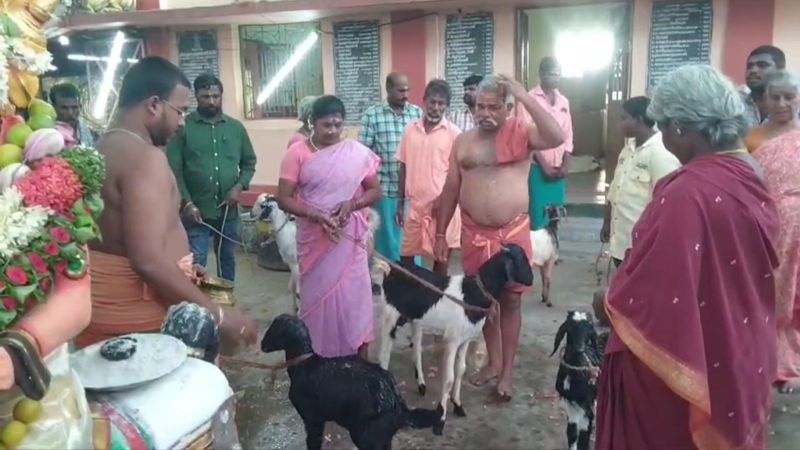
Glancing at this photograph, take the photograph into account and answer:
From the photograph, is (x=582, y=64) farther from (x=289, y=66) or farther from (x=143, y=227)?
(x=143, y=227)

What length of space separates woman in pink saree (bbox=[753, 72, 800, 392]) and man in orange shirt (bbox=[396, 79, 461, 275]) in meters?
2.30

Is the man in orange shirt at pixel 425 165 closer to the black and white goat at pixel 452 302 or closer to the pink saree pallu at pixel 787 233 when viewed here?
the black and white goat at pixel 452 302

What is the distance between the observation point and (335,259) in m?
3.96

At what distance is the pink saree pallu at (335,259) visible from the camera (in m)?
3.89

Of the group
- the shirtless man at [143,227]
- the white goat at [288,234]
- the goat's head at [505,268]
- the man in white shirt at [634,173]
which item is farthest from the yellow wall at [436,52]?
the shirtless man at [143,227]

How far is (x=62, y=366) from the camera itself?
5.00ft

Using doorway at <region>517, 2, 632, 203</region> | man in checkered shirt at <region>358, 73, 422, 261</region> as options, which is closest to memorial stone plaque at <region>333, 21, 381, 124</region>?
man in checkered shirt at <region>358, 73, 422, 261</region>

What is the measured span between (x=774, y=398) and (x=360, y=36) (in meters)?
5.96

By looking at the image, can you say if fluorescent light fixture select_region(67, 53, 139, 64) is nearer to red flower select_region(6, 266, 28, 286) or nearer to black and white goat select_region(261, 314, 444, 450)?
black and white goat select_region(261, 314, 444, 450)

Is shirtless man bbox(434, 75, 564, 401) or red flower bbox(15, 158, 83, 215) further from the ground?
red flower bbox(15, 158, 83, 215)

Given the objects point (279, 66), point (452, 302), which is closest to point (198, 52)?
point (279, 66)

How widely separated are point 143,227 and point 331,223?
173cm

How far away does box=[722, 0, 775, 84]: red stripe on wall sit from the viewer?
21.7 feet

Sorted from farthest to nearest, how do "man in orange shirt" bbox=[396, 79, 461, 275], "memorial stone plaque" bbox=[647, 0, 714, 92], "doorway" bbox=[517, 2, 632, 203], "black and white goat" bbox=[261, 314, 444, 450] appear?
"doorway" bbox=[517, 2, 632, 203], "memorial stone plaque" bbox=[647, 0, 714, 92], "man in orange shirt" bbox=[396, 79, 461, 275], "black and white goat" bbox=[261, 314, 444, 450]
